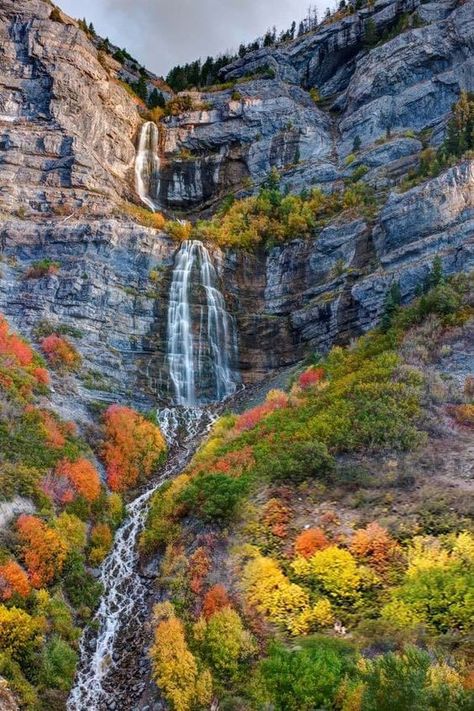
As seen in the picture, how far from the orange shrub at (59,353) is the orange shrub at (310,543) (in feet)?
73.2

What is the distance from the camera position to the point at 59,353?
3703 centimetres

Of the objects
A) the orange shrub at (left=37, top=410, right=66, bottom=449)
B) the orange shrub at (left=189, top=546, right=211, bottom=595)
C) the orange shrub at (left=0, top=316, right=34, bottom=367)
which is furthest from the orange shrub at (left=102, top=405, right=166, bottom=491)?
the orange shrub at (left=189, top=546, right=211, bottom=595)

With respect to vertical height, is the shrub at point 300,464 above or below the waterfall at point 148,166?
below

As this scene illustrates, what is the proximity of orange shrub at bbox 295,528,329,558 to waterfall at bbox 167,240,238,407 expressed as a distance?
22625 mm

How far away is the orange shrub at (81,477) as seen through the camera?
1076 inches

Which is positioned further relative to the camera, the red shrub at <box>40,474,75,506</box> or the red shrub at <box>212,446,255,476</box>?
the red shrub at <box>40,474,75,506</box>

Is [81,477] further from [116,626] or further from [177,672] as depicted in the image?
[177,672]

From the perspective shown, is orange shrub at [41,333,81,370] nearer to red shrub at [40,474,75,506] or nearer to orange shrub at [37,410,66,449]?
orange shrub at [37,410,66,449]

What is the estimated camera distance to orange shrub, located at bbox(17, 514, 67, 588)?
21.6 meters

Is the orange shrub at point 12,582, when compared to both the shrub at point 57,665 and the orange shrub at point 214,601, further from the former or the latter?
the orange shrub at point 214,601

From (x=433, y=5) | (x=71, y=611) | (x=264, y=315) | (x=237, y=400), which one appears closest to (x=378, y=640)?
(x=71, y=611)

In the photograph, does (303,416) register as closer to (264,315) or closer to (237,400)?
(237,400)

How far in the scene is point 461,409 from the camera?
2505 centimetres

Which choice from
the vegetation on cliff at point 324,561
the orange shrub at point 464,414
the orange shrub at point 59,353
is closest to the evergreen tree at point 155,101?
the orange shrub at point 59,353
